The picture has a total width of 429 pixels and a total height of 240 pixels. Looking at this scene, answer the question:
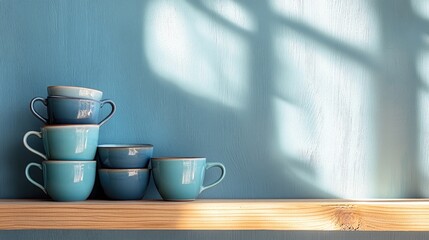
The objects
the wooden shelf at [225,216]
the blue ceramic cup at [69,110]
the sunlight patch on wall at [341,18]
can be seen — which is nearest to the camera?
the wooden shelf at [225,216]

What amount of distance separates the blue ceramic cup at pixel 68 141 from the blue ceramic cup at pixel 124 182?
0.06 metres

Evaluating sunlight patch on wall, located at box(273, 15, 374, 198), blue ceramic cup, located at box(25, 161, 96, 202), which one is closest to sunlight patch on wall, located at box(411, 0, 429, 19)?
sunlight patch on wall, located at box(273, 15, 374, 198)

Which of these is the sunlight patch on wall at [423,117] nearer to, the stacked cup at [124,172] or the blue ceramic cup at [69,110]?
the stacked cup at [124,172]

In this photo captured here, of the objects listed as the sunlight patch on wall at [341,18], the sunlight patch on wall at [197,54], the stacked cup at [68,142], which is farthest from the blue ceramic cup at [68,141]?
the sunlight patch on wall at [341,18]

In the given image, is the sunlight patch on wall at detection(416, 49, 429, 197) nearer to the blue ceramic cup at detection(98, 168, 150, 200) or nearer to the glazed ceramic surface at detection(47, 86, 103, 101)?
the blue ceramic cup at detection(98, 168, 150, 200)

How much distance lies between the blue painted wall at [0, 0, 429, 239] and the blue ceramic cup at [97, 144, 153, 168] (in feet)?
0.32

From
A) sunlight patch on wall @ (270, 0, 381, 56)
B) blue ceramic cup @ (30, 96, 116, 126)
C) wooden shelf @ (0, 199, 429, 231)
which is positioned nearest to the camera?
wooden shelf @ (0, 199, 429, 231)

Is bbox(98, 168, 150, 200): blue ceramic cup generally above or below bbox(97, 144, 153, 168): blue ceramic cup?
below

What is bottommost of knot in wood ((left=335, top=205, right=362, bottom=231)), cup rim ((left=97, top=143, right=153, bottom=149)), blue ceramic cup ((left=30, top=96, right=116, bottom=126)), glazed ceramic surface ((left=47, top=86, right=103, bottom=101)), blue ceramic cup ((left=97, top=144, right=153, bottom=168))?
knot in wood ((left=335, top=205, right=362, bottom=231))

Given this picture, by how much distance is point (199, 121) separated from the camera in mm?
1371

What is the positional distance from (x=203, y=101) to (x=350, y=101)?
0.33m

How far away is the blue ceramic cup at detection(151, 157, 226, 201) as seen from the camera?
1231mm

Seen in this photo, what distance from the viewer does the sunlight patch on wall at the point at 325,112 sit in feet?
4.44

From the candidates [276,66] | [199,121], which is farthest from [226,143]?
[276,66]
